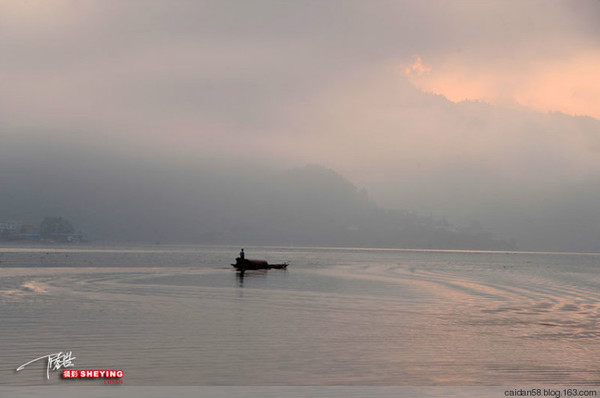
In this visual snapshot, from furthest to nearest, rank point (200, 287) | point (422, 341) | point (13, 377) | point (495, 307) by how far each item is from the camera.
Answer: point (200, 287) < point (495, 307) < point (422, 341) < point (13, 377)

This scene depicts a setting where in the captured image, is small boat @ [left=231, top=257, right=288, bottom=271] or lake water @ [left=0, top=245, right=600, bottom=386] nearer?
lake water @ [left=0, top=245, right=600, bottom=386]

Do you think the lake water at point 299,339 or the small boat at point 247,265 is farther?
the small boat at point 247,265

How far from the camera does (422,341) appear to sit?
102 feet

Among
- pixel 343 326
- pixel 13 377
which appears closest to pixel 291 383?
pixel 13 377

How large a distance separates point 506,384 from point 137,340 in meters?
18.4

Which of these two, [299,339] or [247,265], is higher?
[299,339]

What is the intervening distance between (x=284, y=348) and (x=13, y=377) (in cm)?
1256

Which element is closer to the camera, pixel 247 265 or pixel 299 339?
pixel 299 339

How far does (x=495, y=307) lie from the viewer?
52.7 m

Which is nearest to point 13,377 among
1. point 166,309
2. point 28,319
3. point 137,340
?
point 137,340

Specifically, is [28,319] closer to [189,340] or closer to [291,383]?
[189,340]

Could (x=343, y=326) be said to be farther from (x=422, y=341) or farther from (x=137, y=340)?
(x=137, y=340)

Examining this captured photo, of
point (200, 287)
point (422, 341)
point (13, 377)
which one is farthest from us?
point (200, 287)

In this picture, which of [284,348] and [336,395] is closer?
[336,395]
